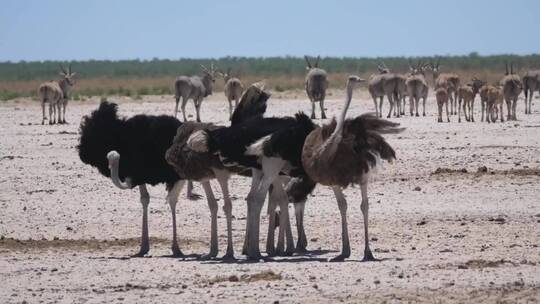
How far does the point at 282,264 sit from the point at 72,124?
26.9 m

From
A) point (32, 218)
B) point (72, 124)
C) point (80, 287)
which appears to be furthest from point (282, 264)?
point (72, 124)

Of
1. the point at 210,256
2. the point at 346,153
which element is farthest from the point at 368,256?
the point at 210,256

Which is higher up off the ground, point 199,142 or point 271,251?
point 199,142

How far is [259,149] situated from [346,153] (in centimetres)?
94

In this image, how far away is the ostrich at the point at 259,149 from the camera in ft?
43.3

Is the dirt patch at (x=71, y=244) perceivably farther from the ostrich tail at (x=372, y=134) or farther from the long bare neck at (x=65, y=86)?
the long bare neck at (x=65, y=86)

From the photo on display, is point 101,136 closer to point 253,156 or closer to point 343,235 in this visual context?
point 253,156

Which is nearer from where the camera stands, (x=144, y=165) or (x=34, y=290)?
(x=34, y=290)

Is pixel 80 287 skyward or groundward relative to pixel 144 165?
groundward

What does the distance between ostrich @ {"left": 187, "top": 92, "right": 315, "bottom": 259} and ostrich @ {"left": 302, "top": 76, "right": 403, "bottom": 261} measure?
0.91 ft

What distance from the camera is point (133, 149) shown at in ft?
48.0

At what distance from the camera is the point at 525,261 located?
1213 cm

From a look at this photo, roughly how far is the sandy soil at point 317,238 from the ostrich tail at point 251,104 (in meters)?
1.55

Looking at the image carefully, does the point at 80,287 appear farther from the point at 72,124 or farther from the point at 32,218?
the point at 72,124
